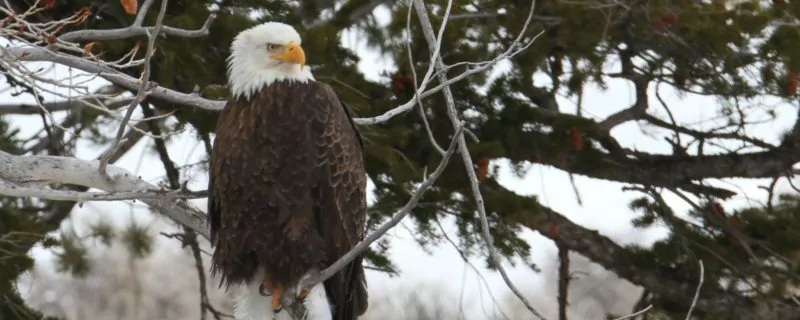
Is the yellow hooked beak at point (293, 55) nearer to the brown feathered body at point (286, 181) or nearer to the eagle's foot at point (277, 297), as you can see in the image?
the brown feathered body at point (286, 181)

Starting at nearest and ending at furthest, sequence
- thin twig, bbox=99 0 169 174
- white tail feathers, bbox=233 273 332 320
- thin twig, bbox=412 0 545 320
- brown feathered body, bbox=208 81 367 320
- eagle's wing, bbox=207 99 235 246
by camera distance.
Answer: thin twig, bbox=99 0 169 174 < thin twig, bbox=412 0 545 320 < brown feathered body, bbox=208 81 367 320 < eagle's wing, bbox=207 99 235 246 < white tail feathers, bbox=233 273 332 320

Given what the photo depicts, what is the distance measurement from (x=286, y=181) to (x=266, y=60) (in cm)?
48

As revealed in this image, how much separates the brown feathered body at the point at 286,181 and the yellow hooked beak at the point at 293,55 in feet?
0.28

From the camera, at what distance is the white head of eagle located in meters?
4.08

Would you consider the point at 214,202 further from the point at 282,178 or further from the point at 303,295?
the point at 303,295

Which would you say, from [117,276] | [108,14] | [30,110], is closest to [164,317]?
[117,276]

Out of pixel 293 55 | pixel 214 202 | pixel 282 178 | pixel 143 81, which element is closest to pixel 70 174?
pixel 214 202

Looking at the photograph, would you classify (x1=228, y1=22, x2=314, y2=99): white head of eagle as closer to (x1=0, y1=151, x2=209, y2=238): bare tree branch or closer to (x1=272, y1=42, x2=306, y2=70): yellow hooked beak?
(x1=272, y1=42, x2=306, y2=70): yellow hooked beak

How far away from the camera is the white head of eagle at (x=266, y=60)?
13.4 feet

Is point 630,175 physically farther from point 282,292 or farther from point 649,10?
point 282,292

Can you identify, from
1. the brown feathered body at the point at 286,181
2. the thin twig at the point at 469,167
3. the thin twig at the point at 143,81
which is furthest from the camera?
the brown feathered body at the point at 286,181

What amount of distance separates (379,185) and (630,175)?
163 cm

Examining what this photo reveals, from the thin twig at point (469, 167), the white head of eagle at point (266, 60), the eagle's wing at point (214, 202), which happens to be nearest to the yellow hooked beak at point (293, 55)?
the white head of eagle at point (266, 60)

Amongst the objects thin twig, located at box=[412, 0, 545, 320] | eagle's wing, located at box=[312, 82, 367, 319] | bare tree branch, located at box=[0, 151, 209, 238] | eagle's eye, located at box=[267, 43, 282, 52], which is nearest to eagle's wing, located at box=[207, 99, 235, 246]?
bare tree branch, located at box=[0, 151, 209, 238]
